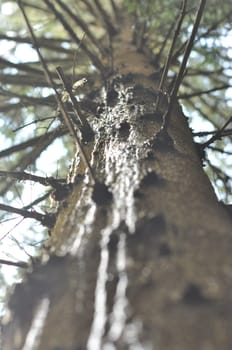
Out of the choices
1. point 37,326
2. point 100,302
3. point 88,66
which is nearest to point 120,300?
point 100,302

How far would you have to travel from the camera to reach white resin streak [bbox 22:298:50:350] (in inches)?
38.1

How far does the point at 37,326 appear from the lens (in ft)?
3.32

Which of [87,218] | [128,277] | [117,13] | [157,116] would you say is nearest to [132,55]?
[117,13]

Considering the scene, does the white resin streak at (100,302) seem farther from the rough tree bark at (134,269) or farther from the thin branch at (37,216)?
the thin branch at (37,216)

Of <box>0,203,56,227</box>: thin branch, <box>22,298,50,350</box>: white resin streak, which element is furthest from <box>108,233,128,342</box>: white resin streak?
<box>0,203,56,227</box>: thin branch

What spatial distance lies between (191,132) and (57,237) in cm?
108

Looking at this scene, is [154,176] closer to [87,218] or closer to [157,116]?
[87,218]

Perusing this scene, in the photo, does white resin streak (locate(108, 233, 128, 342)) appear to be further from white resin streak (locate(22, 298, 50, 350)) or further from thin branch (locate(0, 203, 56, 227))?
thin branch (locate(0, 203, 56, 227))

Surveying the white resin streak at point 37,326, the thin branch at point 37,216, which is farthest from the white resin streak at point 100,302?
the thin branch at point 37,216

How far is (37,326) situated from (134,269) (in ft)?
0.80

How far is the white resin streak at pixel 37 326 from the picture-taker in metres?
0.97

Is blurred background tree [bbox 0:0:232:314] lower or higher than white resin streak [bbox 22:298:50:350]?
higher

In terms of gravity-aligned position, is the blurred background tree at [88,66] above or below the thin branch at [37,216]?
above

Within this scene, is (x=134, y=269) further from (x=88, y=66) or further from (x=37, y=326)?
(x=88, y=66)
